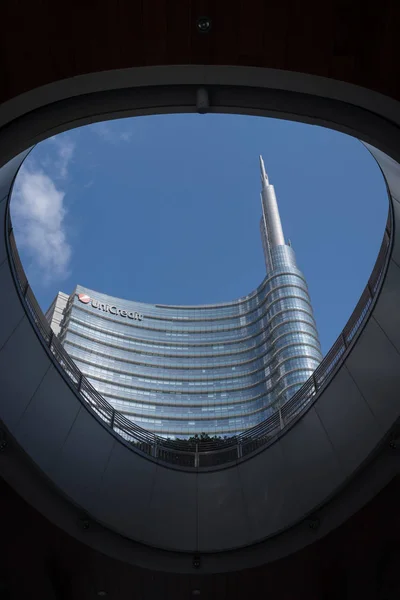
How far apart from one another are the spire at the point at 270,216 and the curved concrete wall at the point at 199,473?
112983mm

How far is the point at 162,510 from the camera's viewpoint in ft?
38.0

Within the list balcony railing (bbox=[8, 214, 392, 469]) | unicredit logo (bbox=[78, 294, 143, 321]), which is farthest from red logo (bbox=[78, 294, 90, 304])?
balcony railing (bbox=[8, 214, 392, 469])

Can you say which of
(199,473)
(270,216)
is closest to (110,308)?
(270,216)

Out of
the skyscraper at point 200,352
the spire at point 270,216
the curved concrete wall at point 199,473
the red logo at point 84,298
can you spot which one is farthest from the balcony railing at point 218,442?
the spire at point 270,216

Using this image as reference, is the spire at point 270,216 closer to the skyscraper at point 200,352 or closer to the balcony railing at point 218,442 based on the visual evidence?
the skyscraper at point 200,352

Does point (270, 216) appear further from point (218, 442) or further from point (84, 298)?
point (218, 442)

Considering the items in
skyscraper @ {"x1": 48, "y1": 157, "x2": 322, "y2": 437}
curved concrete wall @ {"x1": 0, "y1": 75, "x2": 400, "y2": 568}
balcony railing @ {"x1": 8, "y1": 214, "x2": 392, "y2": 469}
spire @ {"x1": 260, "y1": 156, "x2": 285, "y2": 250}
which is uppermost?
spire @ {"x1": 260, "y1": 156, "x2": 285, "y2": 250}

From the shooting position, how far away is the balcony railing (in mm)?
9922

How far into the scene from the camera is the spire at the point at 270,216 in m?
127

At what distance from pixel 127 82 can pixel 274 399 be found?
9325 cm

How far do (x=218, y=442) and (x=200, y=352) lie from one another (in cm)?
9615

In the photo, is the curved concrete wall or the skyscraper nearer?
the curved concrete wall

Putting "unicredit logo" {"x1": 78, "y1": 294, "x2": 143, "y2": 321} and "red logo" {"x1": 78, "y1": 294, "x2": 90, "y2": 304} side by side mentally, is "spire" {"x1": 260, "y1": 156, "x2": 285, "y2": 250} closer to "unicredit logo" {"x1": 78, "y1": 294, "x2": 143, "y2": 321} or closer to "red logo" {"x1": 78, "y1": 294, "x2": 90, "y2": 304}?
"unicredit logo" {"x1": 78, "y1": 294, "x2": 143, "y2": 321}

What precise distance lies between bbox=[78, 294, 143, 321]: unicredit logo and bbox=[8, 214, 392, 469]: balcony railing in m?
92.7
